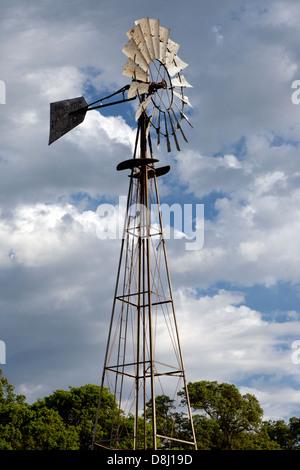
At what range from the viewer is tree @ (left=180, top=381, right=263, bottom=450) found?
41.3m

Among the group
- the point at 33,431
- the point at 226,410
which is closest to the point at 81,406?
the point at 33,431

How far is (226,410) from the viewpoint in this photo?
42000mm

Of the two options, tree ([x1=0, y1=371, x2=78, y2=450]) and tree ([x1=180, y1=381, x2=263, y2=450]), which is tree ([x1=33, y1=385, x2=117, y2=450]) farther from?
tree ([x1=180, y1=381, x2=263, y2=450])

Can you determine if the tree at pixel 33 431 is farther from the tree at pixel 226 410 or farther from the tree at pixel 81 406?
the tree at pixel 226 410

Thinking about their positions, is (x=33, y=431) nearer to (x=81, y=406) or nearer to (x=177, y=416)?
(x=81, y=406)

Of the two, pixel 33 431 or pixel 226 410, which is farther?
pixel 226 410

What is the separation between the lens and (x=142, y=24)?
20438 mm

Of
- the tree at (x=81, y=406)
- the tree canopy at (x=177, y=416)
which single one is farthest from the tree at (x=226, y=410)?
the tree at (x=81, y=406)

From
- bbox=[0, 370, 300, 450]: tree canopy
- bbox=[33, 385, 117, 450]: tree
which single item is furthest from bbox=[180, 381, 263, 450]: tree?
bbox=[33, 385, 117, 450]: tree
